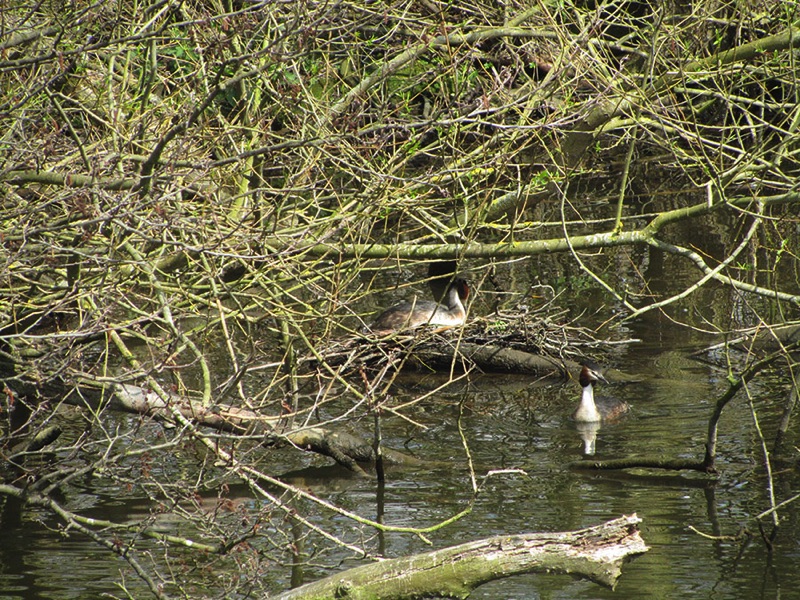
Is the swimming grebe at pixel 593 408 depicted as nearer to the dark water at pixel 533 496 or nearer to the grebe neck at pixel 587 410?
the grebe neck at pixel 587 410

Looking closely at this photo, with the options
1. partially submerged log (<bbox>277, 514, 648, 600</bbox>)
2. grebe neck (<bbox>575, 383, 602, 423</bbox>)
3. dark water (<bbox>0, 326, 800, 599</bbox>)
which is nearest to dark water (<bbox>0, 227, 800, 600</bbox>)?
dark water (<bbox>0, 326, 800, 599</bbox>)

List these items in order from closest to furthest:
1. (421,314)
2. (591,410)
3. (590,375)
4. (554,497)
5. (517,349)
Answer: (554,497)
(591,410)
(590,375)
(517,349)
(421,314)

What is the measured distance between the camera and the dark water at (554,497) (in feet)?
20.9

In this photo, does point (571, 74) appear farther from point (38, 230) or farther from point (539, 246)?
point (38, 230)

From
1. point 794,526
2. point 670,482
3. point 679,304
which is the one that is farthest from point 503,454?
point 679,304

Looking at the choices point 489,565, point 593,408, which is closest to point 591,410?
point 593,408

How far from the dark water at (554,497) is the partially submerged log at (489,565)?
3.34 feet

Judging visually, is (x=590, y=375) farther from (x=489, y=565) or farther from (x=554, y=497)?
(x=489, y=565)

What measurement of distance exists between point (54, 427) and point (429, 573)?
3.08 metres

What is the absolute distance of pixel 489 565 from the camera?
204 inches

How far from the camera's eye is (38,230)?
527cm

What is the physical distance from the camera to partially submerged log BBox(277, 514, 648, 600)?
4992 mm

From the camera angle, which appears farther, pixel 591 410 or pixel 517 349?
pixel 517 349

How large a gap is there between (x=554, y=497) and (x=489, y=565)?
2.64 meters
